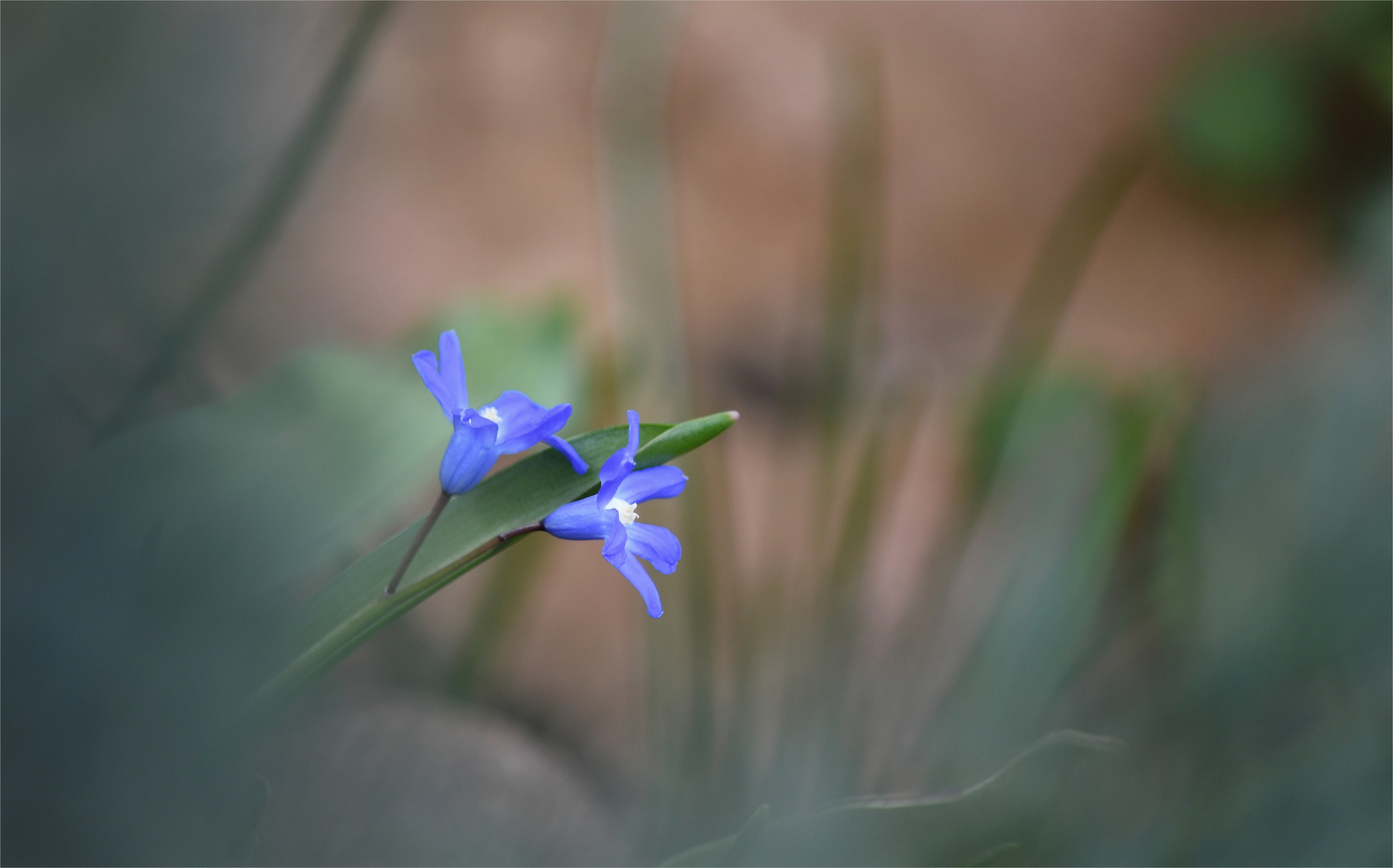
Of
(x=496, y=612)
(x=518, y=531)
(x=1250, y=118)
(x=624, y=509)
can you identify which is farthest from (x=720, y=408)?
(x=1250, y=118)

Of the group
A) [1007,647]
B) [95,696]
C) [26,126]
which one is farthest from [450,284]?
[95,696]

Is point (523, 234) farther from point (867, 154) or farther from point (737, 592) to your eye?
point (737, 592)

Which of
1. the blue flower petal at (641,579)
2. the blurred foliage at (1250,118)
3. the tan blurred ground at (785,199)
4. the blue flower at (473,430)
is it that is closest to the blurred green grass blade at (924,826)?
the blue flower petal at (641,579)

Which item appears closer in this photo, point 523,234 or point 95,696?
point 95,696

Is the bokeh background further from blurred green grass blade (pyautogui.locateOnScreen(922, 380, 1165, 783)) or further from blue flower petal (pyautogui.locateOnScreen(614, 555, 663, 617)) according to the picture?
blue flower petal (pyautogui.locateOnScreen(614, 555, 663, 617))

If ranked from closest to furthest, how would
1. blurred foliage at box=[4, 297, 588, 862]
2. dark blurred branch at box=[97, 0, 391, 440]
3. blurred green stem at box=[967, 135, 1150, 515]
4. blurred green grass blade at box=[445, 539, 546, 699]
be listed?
blurred foliage at box=[4, 297, 588, 862] < dark blurred branch at box=[97, 0, 391, 440] < blurred green grass blade at box=[445, 539, 546, 699] < blurred green stem at box=[967, 135, 1150, 515]

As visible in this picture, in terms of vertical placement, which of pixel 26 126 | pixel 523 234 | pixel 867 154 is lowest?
pixel 26 126

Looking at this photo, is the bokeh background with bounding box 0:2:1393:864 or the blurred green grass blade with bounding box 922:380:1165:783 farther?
the blurred green grass blade with bounding box 922:380:1165:783

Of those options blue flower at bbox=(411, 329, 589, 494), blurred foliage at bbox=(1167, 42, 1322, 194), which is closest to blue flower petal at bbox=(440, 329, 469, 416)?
blue flower at bbox=(411, 329, 589, 494)
